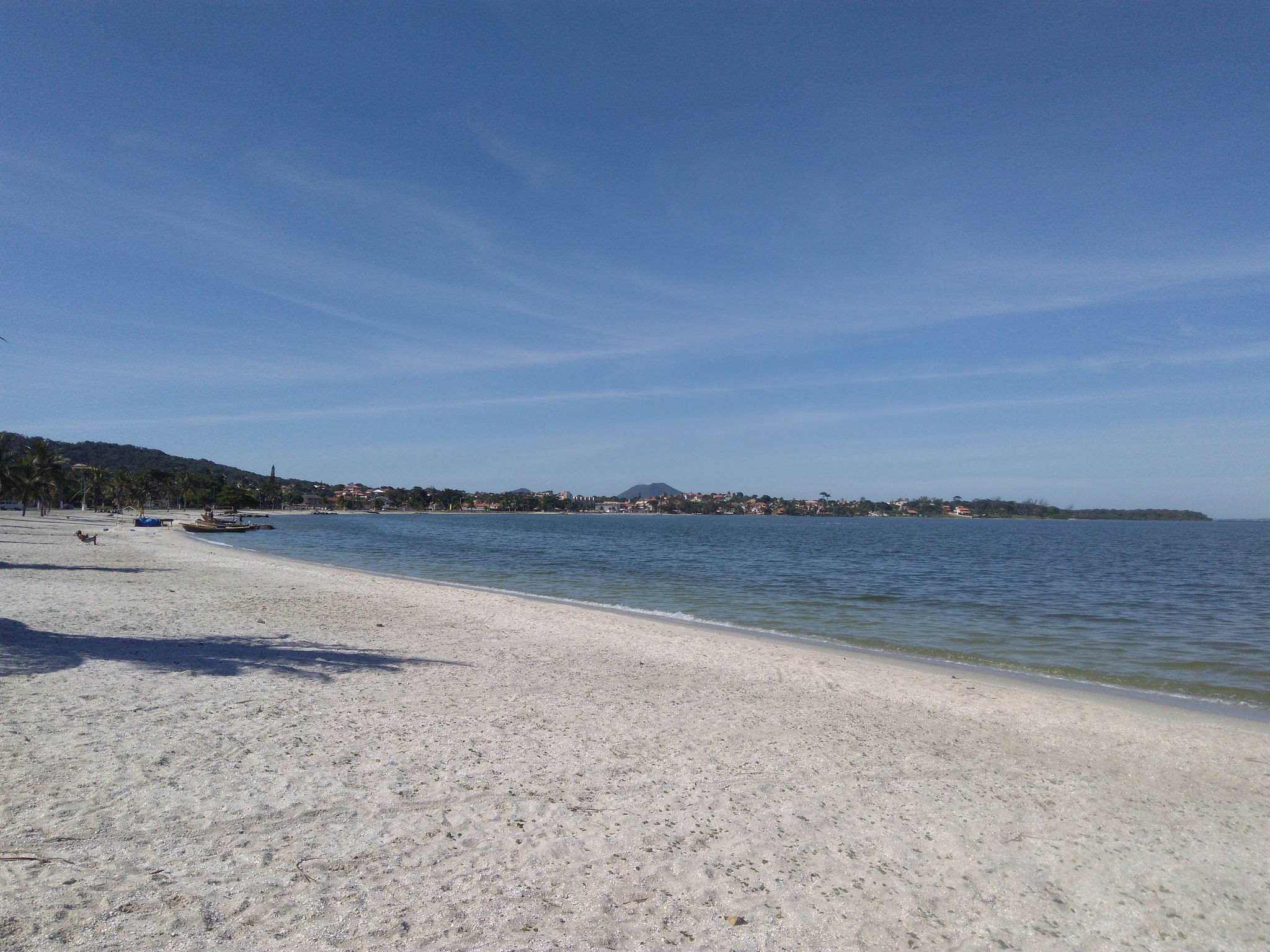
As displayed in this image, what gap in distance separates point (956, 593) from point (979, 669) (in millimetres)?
14312

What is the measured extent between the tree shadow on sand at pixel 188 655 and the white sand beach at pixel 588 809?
83mm

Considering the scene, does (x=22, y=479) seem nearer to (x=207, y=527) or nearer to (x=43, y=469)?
(x=43, y=469)

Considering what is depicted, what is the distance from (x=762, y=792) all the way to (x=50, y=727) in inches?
269

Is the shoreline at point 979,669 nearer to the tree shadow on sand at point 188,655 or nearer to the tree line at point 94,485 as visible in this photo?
the tree shadow on sand at point 188,655

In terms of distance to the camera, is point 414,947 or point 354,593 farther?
point 354,593

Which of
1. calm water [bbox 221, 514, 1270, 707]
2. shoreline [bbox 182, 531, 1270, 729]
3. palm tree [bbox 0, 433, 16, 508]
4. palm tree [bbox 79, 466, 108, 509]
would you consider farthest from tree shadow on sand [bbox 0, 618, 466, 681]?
palm tree [bbox 79, 466, 108, 509]

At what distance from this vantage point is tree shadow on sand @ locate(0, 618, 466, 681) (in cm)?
938

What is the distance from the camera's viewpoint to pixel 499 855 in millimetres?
4902

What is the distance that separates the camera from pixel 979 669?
1384 centimetres

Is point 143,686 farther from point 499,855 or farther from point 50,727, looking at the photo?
point 499,855

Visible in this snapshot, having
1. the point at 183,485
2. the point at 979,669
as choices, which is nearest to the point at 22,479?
the point at 183,485

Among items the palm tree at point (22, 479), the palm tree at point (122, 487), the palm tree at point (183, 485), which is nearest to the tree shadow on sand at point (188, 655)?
the palm tree at point (22, 479)

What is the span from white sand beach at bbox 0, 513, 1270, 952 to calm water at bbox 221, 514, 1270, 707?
4.45m

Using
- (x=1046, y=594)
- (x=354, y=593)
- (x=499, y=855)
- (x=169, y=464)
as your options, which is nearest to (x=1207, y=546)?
(x=1046, y=594)
